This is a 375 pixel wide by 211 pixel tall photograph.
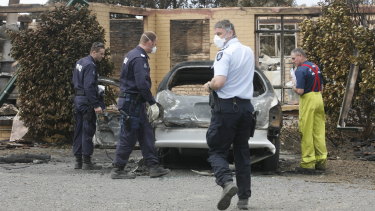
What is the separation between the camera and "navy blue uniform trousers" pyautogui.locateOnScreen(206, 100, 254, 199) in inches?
265

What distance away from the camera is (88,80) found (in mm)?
9625

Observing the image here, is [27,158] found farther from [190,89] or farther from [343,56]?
[343,56]

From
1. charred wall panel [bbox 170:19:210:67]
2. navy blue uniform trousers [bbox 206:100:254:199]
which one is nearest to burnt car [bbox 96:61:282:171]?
navy blue uniform trousers [bbox 206:100:254:199]

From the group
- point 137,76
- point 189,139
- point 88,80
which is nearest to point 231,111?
point 137,76

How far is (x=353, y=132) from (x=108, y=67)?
4.74 metres

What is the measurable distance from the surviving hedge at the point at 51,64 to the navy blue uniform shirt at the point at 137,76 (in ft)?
13.7

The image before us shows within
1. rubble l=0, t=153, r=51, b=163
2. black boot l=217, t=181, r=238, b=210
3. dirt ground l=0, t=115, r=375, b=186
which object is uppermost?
black boot l=217, t=181, r=238, b=210

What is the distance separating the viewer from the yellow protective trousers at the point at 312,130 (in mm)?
9617

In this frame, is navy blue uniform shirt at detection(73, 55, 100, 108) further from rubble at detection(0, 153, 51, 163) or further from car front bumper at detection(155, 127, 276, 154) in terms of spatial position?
rubble at detection(0, 153, 51, 163)

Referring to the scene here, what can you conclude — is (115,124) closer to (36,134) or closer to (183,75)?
(183,75)

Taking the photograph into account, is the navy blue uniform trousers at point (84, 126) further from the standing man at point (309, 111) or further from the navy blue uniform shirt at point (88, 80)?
the standing man at point (309, 111)

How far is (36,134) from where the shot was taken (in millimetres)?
13320

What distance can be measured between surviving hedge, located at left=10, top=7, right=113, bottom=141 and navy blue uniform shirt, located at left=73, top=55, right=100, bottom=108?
3.11 m

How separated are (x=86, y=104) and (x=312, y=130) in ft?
10.3
